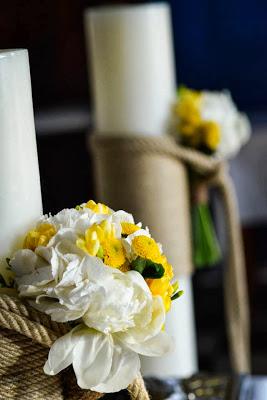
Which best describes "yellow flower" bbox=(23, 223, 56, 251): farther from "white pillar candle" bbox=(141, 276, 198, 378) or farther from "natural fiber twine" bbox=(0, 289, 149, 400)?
"white pillar candle" bbox=(141, 276, 198, 378)

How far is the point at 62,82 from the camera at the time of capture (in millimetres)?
3023

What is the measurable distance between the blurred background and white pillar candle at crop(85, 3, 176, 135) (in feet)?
3.73

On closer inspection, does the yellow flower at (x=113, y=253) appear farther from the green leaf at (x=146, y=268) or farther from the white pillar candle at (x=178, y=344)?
the white pillar candle at (x=178, y=344)

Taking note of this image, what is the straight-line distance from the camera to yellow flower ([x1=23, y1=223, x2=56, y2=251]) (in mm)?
693

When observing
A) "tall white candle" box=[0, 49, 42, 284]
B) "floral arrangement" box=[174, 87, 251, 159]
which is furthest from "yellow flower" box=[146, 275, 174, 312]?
"floral arrangement" box=[174, 87, 251, 159]

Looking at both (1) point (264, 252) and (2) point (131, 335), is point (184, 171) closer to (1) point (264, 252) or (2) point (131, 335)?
(2) point (131, 335)

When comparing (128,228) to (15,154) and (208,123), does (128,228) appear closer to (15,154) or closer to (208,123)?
(15,154)

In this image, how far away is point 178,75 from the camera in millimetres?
2965

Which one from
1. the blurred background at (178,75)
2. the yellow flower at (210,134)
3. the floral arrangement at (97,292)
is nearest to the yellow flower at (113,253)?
the floral arrangement at (97,292)

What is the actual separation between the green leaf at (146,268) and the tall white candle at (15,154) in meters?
0.09

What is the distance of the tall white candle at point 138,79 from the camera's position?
1.49 metres

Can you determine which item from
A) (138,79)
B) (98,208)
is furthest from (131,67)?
(98,208)

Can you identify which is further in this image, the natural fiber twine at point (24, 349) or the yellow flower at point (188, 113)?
the yellow flower at point (188, 113)

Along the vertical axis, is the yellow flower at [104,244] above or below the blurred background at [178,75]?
above
